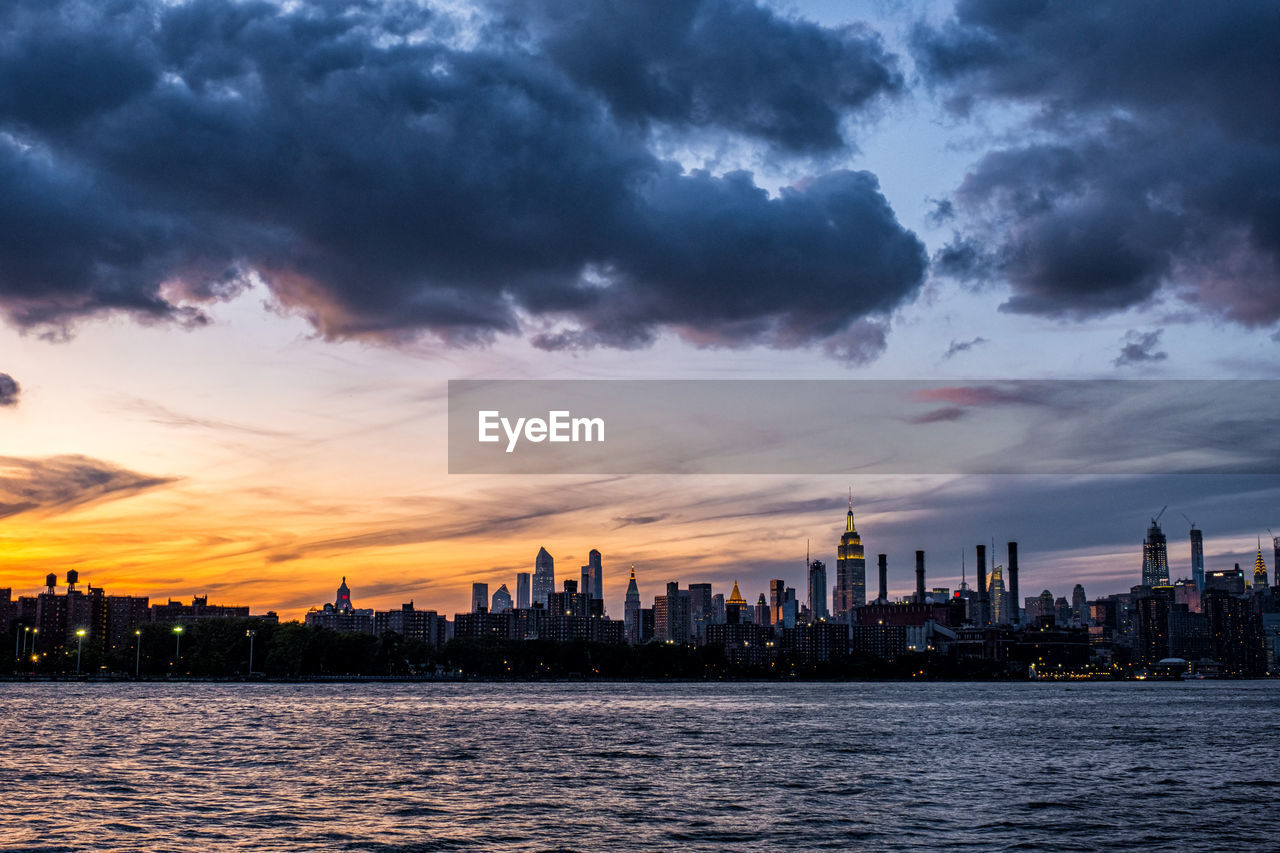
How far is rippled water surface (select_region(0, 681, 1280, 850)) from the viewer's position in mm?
50031

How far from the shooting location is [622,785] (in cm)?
6888

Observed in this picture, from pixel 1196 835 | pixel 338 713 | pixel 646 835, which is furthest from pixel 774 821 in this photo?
pixel 338 713

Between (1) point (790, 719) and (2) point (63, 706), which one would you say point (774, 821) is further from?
(2) point (63, 706)

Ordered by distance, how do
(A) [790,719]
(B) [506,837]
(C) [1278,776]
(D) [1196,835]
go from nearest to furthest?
1. (B) [506,837]
2. (D) [1196,835]
3. (C) [1278,776]
4. (A) [790,719]

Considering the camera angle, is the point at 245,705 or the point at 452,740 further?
the point at 245,705

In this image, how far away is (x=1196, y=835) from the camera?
52844mm

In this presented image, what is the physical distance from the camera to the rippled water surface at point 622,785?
50.0 metres

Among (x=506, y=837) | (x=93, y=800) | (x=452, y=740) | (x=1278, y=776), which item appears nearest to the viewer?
(x=506, y=837)

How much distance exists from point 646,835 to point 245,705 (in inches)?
5153

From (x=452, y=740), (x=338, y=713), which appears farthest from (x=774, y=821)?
(x=338, y=713)

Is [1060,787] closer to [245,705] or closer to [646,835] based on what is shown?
[646,835]

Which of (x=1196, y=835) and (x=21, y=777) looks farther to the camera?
(x=21, y=777)

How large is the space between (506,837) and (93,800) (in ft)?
76.0

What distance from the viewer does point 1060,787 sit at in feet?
232
